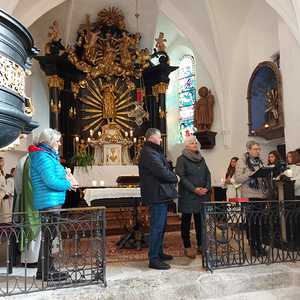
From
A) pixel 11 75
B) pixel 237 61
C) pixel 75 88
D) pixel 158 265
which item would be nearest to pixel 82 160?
pixel 75 88

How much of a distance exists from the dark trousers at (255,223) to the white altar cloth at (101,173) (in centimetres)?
553

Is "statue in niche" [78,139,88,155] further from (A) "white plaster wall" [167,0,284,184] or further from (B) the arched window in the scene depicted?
(A) "white plaster wall" [167,0,284,184]

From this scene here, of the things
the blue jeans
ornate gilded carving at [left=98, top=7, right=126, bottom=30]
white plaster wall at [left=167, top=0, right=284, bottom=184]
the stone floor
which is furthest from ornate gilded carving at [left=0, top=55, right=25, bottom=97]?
ornate gilded carving at [left=98, top=7, right=126, bottom=30]

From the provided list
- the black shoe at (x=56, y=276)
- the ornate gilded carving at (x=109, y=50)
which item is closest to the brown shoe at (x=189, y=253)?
the black shoe at (x=56, y=276)

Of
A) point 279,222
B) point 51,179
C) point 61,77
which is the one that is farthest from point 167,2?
point 51,179

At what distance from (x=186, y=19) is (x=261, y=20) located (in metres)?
2.22

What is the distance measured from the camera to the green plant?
403 inches

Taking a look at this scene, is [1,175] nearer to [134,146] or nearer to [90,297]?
[90,297]

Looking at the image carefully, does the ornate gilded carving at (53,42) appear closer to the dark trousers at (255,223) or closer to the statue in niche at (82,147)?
the statue in niche at (82,147)

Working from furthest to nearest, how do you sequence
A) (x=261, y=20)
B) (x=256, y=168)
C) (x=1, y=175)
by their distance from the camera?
(x=261, y=20) < (x=1, y=175) < (x=256, y=168)

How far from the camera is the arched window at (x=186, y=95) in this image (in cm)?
1226

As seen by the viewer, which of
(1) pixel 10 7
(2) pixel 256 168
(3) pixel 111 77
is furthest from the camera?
(3) pixel 111 77

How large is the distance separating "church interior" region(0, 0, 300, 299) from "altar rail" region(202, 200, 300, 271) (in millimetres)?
21

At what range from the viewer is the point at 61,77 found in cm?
1112
